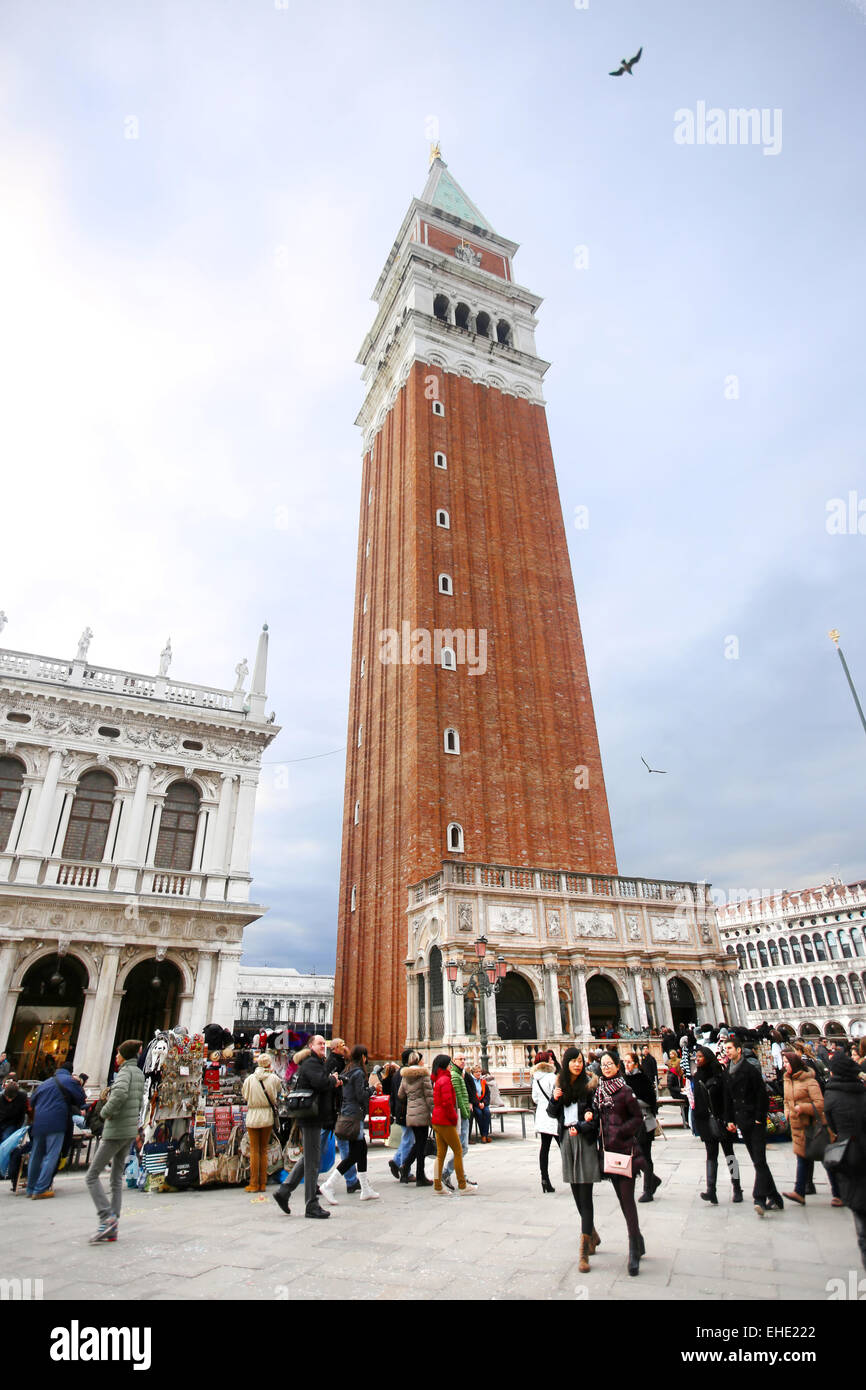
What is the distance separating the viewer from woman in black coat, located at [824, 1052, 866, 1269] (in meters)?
5.85

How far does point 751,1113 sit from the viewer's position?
8594 mm

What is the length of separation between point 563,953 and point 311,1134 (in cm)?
1704

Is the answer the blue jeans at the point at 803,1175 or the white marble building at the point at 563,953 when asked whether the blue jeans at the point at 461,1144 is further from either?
the white marble building at the point at 563,953

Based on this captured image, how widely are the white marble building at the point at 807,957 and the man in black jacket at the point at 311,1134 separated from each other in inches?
2353

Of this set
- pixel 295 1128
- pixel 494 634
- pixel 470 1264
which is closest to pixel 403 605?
pixel 494 634

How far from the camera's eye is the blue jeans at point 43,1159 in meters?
9.98

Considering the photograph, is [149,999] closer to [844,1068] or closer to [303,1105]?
[303,1105]

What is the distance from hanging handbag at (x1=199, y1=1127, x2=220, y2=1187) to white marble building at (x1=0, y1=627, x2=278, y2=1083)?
44.5ft

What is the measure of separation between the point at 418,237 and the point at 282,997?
221 ft

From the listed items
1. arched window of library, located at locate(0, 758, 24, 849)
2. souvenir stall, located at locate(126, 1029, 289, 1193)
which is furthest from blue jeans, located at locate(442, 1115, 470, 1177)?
arched window of library, located at locate(0, 758, 24, 849)

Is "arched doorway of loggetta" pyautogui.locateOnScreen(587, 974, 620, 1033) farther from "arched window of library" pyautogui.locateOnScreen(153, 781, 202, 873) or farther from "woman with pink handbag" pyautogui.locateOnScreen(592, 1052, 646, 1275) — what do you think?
"woman with pink handbag" pyautogui.locateOnScreen(592, 1052, 646, 1275)

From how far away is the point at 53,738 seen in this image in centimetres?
2566

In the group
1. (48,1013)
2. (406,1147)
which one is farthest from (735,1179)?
(48,1013)
